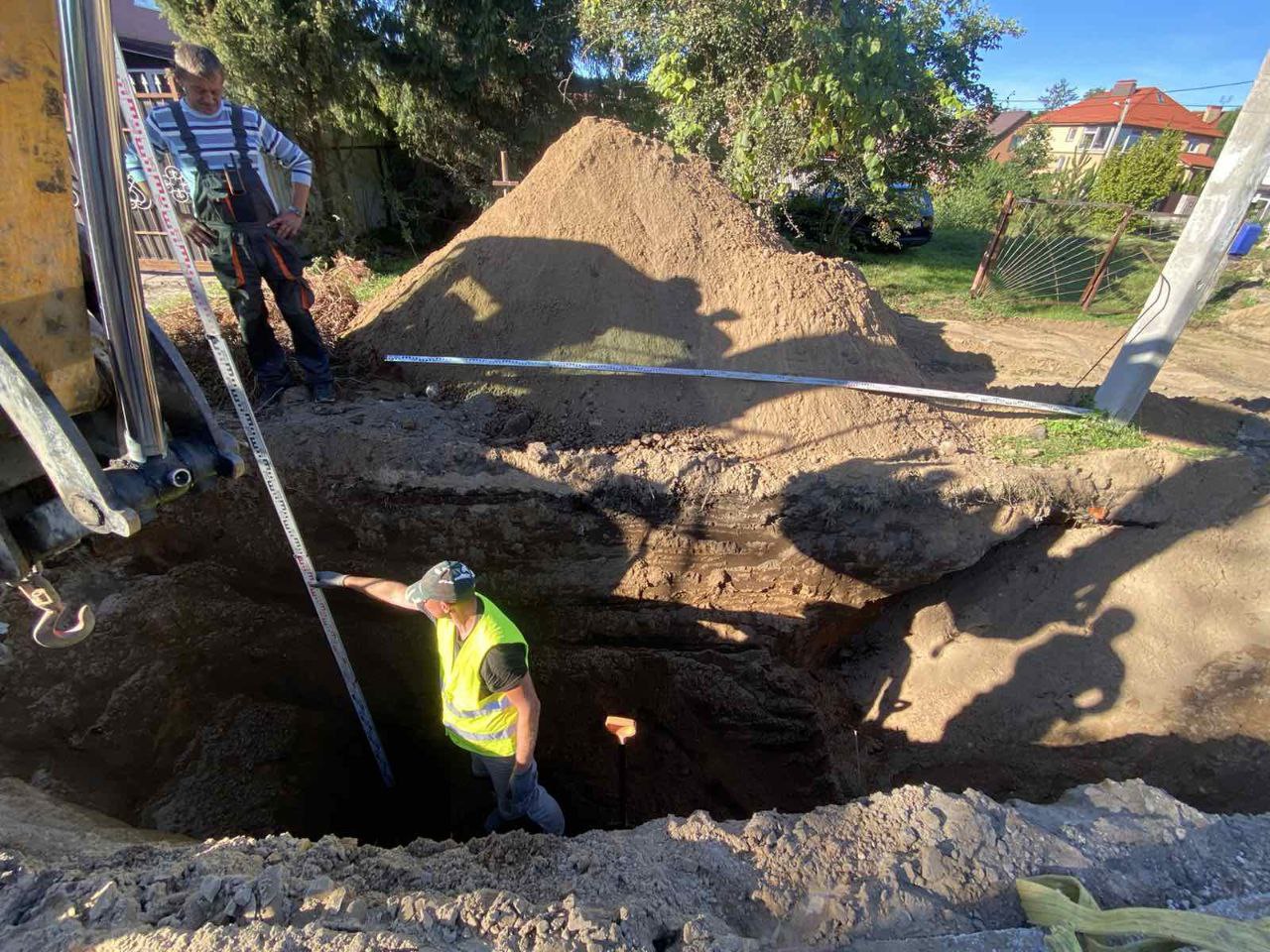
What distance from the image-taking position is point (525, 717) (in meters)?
2.76

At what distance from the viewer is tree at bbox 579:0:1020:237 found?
6.01 metres

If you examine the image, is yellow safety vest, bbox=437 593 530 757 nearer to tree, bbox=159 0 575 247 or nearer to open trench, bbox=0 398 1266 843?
open trench, bbox=0 398 1266 843

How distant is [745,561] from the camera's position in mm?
4051

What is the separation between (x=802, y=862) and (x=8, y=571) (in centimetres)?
246

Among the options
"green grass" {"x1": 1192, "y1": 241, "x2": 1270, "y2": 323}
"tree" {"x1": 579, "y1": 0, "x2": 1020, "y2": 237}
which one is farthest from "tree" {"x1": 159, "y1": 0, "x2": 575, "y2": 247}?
"green grass" {"x1": 1192, "y1": 241, "x2": 1270, "y2": 323}

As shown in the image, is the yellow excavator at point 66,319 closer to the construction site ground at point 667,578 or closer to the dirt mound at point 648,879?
the dirt mound at point 648,879

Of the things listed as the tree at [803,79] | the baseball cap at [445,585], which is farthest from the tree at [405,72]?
the baseball cap at [445,585]

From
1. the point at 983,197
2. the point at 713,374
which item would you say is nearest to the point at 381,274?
the point at 713,374

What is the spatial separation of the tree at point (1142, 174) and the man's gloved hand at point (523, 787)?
65.9ft

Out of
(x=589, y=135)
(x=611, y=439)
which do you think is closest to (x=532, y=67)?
(x=589, y=135)

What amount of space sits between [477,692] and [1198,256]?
5197 millimetres

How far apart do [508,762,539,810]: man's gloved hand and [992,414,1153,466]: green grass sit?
3631mm

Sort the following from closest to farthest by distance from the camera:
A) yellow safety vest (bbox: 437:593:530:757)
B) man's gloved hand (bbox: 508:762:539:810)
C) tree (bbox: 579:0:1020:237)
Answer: yellow safety vest (bbox: 437:593:530:757) → man's gloved hand (bbox: 508:762:539:810) → tree (bbox: 579:0:1020:237)

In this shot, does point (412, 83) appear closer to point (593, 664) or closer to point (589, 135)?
point (589, 135)
